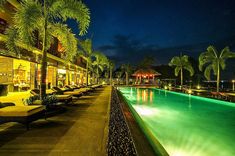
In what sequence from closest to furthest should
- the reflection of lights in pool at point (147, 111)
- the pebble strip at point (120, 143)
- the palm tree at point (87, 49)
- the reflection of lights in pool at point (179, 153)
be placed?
1. the pebble strip at point (120, 143)
2. the reflection of lights in pool at point (179, 153)
3. the reflection of lights in pool at point (147, 111)
4. the palm tree at point (87, 49)

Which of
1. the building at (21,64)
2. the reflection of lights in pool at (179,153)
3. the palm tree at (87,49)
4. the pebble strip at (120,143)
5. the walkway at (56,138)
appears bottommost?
the reflection of lights in pool at (179,153)

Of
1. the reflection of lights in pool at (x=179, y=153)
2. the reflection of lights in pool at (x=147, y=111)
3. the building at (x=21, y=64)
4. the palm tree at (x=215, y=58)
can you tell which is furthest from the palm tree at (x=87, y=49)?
the reflection of lights in pool at (x=179, y=153)

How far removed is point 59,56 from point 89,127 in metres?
16.8

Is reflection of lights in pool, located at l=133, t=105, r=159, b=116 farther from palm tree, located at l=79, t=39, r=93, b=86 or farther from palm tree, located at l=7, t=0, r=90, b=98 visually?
palm tree, located at l=79, t=39, r=93, b=86

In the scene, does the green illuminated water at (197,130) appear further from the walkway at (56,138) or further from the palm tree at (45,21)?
the palm tree at (45,21)

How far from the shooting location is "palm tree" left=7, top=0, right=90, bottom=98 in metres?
7.72

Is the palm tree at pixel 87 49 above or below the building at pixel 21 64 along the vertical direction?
above

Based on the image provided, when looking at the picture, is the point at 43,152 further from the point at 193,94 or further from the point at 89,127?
the point at 193,94

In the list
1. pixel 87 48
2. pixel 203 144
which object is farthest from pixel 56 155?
pixel 87 48

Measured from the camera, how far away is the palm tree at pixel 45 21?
25.3ft

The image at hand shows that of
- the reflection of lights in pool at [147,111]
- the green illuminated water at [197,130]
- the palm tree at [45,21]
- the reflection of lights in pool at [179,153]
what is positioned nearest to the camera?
the reflection of lights in pool at [179,153]

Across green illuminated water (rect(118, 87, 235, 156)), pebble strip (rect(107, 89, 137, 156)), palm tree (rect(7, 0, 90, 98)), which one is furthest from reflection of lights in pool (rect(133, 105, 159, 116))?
pebble strip (rect(107, 89, 137, 156))

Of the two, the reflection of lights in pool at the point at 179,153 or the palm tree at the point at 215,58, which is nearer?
the reflection of lights in pool at the point at 179,153

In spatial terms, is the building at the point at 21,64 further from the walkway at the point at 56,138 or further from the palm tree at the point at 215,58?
the palm tree at the point at 215,58
